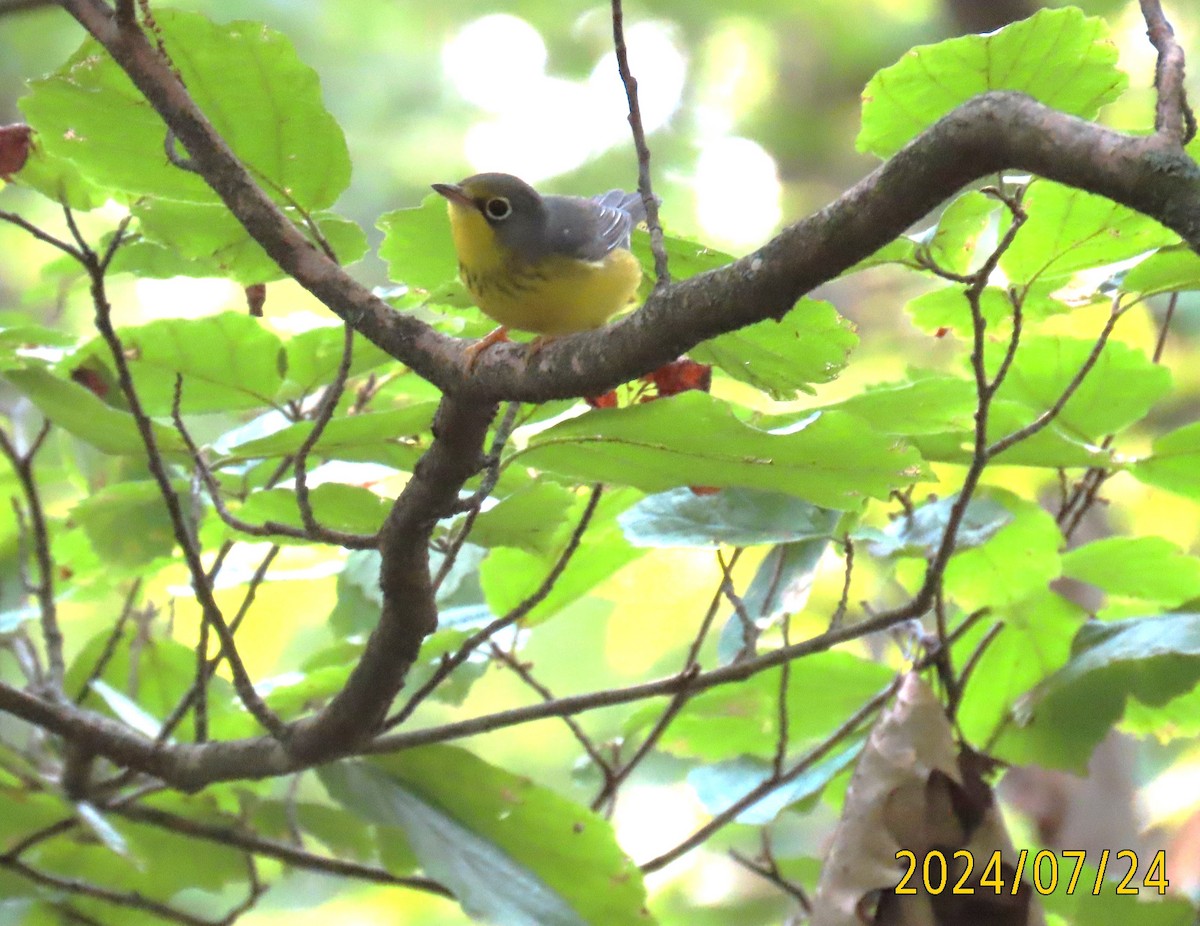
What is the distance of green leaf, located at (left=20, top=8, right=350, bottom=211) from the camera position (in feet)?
3.41

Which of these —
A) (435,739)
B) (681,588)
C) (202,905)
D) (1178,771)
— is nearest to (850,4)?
(1178,771)

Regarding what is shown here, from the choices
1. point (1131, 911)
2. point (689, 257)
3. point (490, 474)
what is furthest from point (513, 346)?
point (1131, 911)

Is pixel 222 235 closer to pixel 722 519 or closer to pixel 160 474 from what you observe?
pixel 160 474

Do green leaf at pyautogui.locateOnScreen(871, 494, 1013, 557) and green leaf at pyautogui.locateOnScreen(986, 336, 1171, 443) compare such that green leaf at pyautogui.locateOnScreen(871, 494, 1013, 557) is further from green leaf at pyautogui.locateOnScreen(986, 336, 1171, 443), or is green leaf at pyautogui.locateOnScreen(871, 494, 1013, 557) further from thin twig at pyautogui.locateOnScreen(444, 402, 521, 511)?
thin twig at pyautogui.locateOnScreen(444, 402, 521, 511)

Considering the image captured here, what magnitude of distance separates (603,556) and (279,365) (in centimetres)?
43

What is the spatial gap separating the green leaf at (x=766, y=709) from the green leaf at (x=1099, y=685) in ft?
0.62

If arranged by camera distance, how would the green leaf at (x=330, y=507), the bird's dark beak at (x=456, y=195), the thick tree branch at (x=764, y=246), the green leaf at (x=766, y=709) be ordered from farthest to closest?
1. the green leaf at (x=766, y=709)
2. the bird's dark beak at (x=456, y=195)
3. the green leaf at (x=330, y=507)
4. the thick tree branch at (x=764, y=246)

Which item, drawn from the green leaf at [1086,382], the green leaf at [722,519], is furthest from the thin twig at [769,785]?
the green leaf at [1086,382]

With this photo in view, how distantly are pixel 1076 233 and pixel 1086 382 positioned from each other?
31cm

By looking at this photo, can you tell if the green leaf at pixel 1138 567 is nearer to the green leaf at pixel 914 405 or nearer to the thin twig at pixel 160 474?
the green leaf at pixel 914 405

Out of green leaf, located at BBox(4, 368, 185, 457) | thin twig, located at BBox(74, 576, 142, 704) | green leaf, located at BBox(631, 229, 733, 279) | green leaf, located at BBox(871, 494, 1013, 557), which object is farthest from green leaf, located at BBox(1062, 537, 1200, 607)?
thin twig, located at BBox(74, 576, 142, 704)

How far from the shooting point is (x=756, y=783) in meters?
1.59

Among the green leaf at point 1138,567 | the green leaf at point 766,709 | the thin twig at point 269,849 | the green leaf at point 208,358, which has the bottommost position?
the thin twig at point 269,849

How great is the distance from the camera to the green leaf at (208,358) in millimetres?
1223
